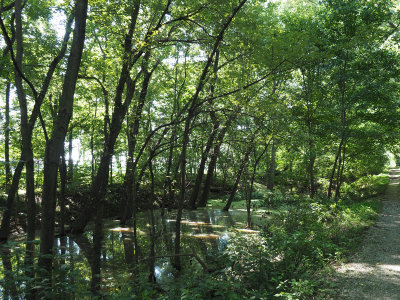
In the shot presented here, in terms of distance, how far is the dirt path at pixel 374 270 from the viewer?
12.9 ft

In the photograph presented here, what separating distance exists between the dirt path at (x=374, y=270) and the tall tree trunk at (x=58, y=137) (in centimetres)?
422

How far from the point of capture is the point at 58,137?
3793 millimetres

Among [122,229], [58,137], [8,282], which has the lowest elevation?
[122,229]

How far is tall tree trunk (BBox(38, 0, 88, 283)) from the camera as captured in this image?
3.79 metres

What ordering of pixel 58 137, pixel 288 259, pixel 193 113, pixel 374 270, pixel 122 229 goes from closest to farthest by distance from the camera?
pixel 58 137
pixel 374 270
pixel 288 259
pixel 193 113
pixel 122 229

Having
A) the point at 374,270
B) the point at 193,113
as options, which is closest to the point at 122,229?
the point at 193,113

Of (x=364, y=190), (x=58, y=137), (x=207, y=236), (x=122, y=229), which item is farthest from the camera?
(x=364, y=190)

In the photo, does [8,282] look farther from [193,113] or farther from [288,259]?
[288,259]

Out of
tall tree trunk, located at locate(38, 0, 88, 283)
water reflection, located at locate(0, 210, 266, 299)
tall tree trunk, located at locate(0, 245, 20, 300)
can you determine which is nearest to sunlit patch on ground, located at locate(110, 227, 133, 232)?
water reflection, located at locate(0, 210, 266, 299)

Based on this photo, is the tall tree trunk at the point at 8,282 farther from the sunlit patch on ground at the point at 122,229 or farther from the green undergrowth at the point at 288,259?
the sunlit patch on ground at the point at 122,229

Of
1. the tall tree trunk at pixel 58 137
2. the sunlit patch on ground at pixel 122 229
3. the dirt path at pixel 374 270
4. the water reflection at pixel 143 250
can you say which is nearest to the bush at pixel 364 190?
the water reflection at pixel 143 250

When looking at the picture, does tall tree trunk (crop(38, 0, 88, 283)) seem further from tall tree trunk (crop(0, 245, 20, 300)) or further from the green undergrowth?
the green undergrowth

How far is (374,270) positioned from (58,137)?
18.2 ft

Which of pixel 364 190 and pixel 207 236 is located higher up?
pixel 364 190
